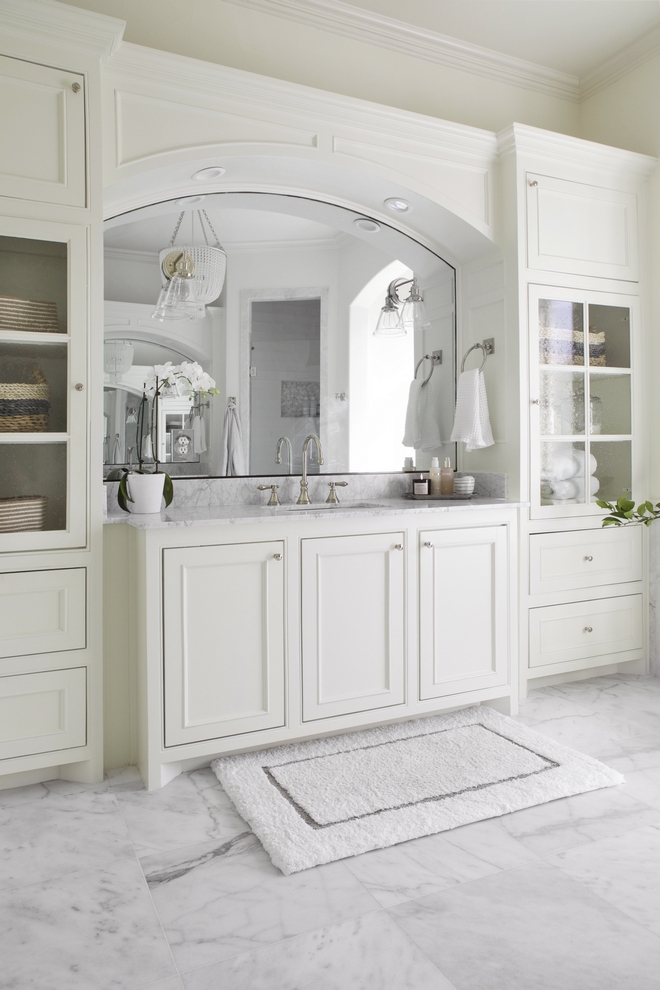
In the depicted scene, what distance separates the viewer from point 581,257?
10.3 ft

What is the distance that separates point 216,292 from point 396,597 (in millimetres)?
1467

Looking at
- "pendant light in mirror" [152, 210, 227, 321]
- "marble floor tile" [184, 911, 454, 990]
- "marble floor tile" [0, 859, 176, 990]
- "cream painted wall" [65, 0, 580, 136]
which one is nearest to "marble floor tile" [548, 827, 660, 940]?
"marble floor tile" [184, 911, 454, 990]

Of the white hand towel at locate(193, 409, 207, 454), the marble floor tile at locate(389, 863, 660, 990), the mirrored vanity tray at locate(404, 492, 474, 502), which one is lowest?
the marble floor tile at locate(389, 863, 660, 990)

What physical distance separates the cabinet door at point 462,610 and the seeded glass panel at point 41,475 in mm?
1304

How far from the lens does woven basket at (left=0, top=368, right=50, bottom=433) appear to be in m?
2.15

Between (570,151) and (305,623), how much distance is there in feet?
7.88

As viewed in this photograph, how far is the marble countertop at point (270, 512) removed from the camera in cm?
221

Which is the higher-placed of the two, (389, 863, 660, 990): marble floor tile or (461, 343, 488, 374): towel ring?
(461, 343, 488, 374): towel ring

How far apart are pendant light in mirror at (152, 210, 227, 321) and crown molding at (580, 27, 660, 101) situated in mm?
2242

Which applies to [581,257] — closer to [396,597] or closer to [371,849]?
[396,597]

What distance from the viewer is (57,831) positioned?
1.95m

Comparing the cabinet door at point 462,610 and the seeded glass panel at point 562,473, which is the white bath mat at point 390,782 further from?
the seeded glass panel at point 562,473

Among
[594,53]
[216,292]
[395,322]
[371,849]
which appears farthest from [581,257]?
[371,849]

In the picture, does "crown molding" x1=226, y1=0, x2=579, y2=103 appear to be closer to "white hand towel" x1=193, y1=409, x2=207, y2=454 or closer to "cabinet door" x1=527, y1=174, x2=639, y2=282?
"cabinet door" x1=527, y1=174, x2=639, y2=282
